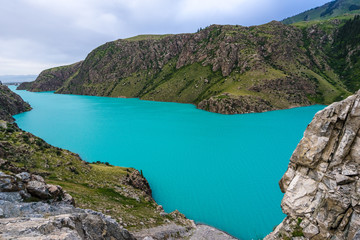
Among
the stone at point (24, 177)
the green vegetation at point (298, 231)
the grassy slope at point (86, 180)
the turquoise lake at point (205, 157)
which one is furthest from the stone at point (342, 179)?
the stone at point (24, 177)

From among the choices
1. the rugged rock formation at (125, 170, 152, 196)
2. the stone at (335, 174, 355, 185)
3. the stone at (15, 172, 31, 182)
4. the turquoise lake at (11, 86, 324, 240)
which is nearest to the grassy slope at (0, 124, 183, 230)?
the rugged rock formation at (125, 170, 152, 196)

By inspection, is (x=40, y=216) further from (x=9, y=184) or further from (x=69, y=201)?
(x=69, y=201)

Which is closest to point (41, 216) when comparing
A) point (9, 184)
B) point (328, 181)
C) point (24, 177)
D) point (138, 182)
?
point (9, 184)

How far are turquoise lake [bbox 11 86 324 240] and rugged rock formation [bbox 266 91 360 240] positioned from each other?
17794 mm

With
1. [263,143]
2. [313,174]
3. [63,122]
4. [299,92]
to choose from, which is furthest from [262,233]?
[299,92]

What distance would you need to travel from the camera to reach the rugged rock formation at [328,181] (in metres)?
15.5

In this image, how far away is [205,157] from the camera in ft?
211

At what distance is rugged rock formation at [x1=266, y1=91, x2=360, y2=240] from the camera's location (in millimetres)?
15547

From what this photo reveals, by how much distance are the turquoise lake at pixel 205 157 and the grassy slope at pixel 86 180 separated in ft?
28.7

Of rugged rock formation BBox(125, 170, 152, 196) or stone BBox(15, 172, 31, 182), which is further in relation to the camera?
rugged rock formation BBox(125, 170, 152, 196)

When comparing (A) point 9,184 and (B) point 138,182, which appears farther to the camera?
(B) point 138,182

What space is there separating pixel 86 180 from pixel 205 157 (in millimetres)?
38165

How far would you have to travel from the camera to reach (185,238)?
88.2ft

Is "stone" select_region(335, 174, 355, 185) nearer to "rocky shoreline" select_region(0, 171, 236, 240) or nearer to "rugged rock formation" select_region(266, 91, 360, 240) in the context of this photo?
"rugged rock formation" select_region(266, 91, 360, 240)
